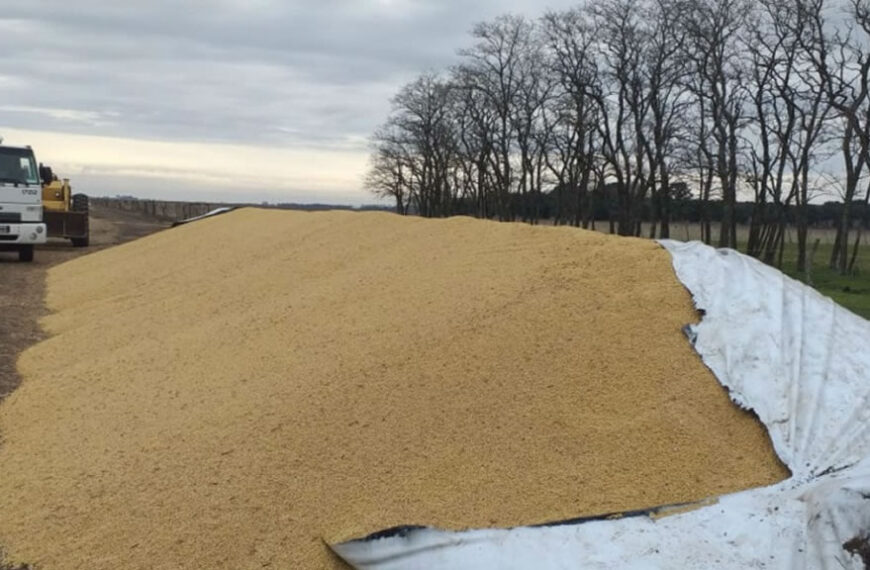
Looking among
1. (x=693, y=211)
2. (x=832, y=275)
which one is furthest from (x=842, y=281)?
(x=693, y=211)

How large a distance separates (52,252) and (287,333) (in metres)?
14.0

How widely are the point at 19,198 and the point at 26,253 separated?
1.53m

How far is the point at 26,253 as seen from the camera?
1504 centimetres

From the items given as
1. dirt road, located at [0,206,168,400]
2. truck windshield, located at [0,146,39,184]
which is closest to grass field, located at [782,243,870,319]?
dirt road, located at [0,206,168,400]

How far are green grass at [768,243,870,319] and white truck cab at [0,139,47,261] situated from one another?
45.7 feet

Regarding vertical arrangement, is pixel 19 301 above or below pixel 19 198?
below

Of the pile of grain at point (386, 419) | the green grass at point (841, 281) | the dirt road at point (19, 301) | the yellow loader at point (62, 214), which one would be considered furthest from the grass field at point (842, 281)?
the yellow loader at point (62, 214)

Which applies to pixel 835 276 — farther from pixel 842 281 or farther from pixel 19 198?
pixel 19 198

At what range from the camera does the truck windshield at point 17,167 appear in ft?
45.7

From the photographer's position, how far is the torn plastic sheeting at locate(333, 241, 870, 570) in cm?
304

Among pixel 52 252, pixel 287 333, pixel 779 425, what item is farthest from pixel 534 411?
pixel 52 252

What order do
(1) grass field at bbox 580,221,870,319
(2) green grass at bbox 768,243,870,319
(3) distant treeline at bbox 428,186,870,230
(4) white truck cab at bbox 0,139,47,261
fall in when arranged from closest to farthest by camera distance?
(4) white truck cab at bbox 0,139,47,261, (2) green grass at bbox 768,243,870,319, (1) grass field at bbox 580,221,870,319, (3) distant treeline at bbox 428,186,870,230

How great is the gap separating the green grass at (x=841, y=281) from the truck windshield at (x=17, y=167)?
14.1m

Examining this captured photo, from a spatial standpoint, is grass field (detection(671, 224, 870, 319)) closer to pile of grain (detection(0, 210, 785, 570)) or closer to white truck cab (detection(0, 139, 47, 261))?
pile of grain (detection(0, 210, 785, 570))
